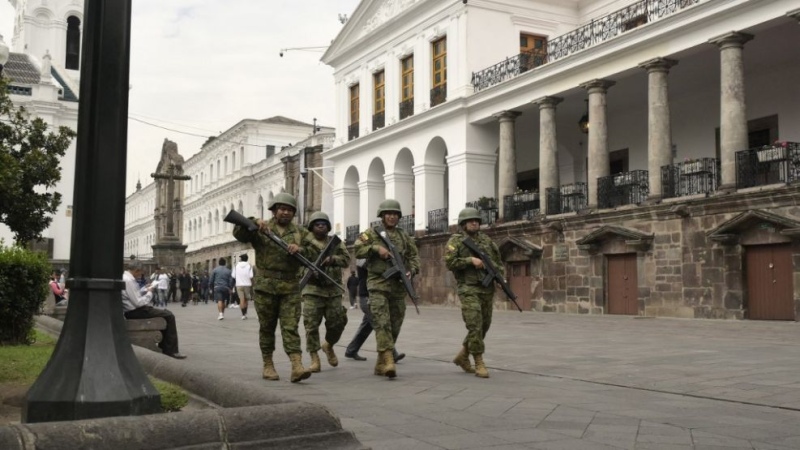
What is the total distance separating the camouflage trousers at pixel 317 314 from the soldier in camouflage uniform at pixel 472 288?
4.45ft

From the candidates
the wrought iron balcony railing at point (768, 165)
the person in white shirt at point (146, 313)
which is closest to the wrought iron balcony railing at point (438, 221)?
the wrought iron balcony railing at point (768, 165)

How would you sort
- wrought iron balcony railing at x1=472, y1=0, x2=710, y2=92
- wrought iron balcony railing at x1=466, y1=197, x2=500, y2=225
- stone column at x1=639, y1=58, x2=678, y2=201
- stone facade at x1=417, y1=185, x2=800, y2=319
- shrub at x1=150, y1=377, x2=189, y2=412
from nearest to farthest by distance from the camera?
shrub at x1=150, y1=377, x2=189, y2=412
stone facade at x1=417, y1=185, x2=800, y2=319
stone column at x1=639, y1=58, x2=678, y2=201
wrought iron balcony railing at x1=472, y1=0, x2=710, y2=92
wrought iron balcony railing at x1=466, y1=197, x2=500, y2=225

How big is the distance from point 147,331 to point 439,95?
22575 millimetres

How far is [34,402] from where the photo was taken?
4496mm

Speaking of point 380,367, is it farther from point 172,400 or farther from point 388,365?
point 172,400

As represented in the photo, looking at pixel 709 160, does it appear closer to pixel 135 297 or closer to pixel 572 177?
pixel 572 177

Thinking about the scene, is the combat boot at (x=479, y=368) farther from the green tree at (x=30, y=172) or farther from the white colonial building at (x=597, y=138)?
the green tree at (x=30, y=172)

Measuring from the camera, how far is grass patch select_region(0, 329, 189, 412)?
5020 millimetres

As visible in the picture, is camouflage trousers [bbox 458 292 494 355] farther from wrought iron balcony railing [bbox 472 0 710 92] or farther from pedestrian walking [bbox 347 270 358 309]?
pedestrian walking [bbox 347 270 358 309]

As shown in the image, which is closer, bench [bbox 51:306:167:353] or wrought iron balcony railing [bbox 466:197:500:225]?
bench [bbox 51:306:167:353]

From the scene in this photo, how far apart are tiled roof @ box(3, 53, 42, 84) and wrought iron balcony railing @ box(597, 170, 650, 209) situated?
47.7 meters

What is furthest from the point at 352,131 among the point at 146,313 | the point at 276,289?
the point at 276,289

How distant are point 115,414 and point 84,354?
37cm

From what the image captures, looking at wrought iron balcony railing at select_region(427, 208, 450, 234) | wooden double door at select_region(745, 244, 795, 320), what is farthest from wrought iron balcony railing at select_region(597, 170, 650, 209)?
wrought iron balcony railing at select_region(427, 208, 450, 234)
